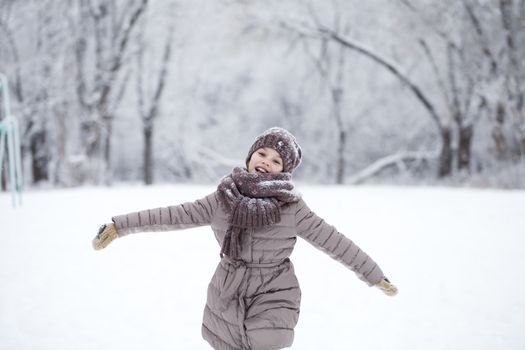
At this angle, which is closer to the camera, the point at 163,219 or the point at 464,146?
the point at 163,219

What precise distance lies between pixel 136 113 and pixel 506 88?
36.8 feet

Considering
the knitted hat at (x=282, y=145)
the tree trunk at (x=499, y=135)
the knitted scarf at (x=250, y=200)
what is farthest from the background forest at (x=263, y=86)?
the knitted scarf at (x=250, y=200)

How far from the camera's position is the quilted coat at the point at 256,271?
2121mm

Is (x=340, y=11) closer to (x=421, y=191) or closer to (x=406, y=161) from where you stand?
(x=406, y=161)

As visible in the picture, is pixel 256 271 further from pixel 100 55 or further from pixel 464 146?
pixel 100 55

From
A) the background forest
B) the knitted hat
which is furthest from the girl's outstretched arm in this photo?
the background forest

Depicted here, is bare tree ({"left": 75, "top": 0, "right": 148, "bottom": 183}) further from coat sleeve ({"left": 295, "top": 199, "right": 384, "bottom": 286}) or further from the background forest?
coat sleeve ({"left": 295, "top": 199, "right": 384, "bottom": 286})

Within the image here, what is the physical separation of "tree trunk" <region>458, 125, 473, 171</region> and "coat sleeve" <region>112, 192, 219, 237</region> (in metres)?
12.2

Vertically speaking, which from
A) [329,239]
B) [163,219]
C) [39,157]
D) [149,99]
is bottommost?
[329,239]

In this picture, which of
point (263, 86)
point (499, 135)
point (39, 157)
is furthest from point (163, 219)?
point (263, 86)

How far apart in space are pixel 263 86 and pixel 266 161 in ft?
48.6

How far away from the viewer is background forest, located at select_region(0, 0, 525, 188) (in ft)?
40.0

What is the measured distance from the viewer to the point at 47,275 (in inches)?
154

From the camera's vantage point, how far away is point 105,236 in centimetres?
220
